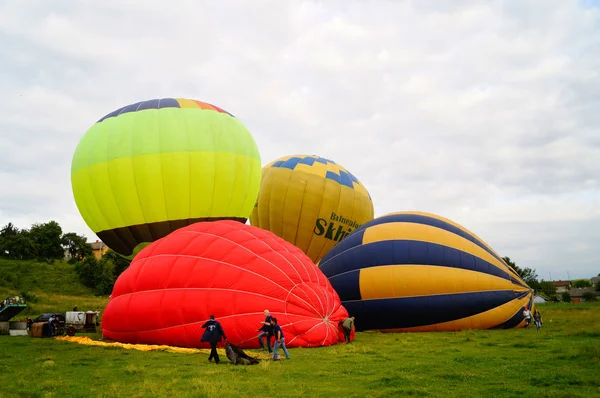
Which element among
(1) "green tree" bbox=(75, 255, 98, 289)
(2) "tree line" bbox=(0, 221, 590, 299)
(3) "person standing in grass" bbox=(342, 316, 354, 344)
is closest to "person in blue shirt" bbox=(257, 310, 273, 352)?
(3) "person standing in grass" bbox=(342, 316, 354, 344)

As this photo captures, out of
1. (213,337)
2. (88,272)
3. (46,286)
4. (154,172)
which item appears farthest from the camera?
(88,272)

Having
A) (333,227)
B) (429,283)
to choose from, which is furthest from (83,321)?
(333,227)

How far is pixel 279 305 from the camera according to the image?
11531 millimetres

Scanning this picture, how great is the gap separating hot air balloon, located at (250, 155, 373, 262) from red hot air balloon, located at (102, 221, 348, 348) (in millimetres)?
11709

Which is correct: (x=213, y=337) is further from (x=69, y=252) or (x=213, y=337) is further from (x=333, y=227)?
(x=69, y=252)

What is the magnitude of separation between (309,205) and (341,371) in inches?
660

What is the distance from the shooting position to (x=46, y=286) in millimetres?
43344

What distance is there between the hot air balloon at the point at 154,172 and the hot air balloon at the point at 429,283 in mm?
5979

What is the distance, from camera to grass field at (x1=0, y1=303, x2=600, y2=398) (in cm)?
672

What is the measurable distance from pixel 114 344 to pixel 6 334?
807 centimetres

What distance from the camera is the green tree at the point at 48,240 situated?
6106cm

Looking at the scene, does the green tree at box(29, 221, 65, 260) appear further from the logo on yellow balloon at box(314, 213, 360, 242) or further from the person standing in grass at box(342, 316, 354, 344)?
the person standing in grass at box(342, 316, 354, 344)

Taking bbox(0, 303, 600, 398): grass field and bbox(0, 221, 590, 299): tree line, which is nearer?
bbox(0, 303, 600, 398): grass field

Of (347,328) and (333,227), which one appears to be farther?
(333,227)
